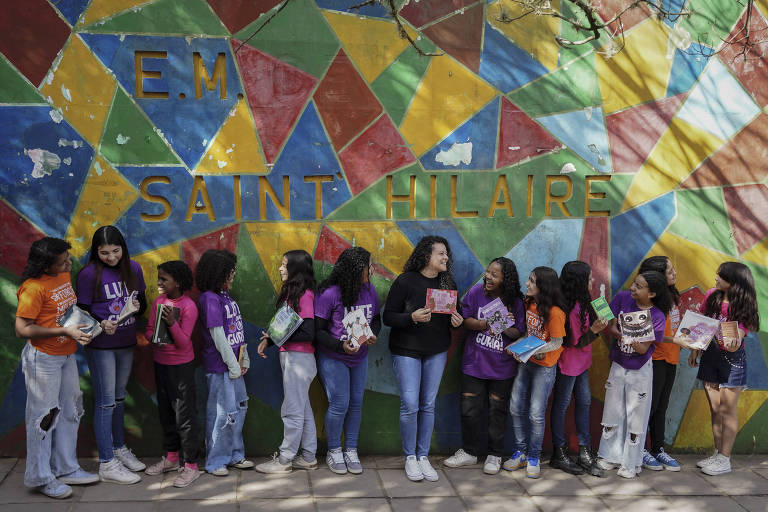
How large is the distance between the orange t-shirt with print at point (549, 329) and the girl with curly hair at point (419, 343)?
0.61 meters

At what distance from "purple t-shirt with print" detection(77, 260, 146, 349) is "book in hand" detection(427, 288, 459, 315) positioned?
2311 millimetres

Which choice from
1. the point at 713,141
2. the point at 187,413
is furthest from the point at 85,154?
the point at 713,141

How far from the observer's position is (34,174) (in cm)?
558

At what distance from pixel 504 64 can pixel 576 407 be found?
3.01 metres

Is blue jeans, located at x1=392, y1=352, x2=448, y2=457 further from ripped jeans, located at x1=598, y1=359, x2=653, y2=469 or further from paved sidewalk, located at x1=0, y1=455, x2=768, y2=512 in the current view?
ripped jeans, located at x1=598, y1=359, x2=653, y2=469

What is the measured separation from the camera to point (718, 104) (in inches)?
249

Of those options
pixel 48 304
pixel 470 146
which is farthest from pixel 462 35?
pixel 48 304

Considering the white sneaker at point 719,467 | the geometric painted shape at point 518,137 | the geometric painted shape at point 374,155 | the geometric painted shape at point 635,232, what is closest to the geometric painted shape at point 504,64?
the geometric painted shape at point 518,137

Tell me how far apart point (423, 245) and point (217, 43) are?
2355mm

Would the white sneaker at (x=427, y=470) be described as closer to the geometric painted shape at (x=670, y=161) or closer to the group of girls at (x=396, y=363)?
the group of girls at (x=396, y=363)

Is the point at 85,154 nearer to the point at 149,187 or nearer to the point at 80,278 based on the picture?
the point at 149,187

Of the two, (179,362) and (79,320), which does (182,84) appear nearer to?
(79,320)

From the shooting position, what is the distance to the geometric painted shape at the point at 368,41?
5.86 m

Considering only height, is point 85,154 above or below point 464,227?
above
